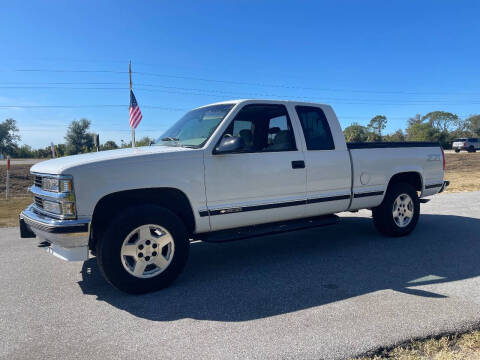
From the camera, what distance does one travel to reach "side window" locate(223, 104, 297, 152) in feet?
14.4

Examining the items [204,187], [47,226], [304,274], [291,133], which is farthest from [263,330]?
[291,133]

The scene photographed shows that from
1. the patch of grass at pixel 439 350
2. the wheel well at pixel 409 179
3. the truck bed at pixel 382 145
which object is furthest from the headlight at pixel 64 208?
the wheel well at pixel 409 179

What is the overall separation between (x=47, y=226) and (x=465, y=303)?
3993mm

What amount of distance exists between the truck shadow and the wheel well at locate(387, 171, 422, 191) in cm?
82

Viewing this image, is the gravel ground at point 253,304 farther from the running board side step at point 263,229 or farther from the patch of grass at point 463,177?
the patch of grass at point 463,177

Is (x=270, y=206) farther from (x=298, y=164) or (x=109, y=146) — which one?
(x=109, y=146)

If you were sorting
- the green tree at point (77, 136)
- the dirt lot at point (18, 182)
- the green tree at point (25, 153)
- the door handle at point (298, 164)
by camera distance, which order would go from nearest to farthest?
the door handle at point (298, 164)
the dirt lot at point (18, 182)
the green tree at point (25, 153)
the green tree at point (77, 136)

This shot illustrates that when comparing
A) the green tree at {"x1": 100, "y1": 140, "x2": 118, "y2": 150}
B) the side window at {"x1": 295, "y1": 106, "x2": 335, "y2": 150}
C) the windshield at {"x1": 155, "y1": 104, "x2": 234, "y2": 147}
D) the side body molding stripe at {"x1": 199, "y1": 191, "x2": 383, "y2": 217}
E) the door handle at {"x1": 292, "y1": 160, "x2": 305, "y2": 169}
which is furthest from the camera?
the green tree at {"x1": 100, "y1": 140, "x2": 118, "y2": 150}

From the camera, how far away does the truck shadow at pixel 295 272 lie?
335 cm

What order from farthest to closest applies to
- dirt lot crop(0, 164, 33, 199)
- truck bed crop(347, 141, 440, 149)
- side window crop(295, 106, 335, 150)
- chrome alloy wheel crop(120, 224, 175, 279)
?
1. dirt lot crop(0, 164, 33, 199)
2. truck bed crop(347, 141, 440, 149)
3. side window crop(295, 106, 335, 150)
4. chrome alloy wheel crop(120, 224, 175, 279)

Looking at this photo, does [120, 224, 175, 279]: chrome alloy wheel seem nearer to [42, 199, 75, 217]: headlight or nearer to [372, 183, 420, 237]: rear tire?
[42, 199, 75, 217]: headlight

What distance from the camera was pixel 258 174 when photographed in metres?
4.23

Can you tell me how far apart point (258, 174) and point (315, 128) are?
4.19ft

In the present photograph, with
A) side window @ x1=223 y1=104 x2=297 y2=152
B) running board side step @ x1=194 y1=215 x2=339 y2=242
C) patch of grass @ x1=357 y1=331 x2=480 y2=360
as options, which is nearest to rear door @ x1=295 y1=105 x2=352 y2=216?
running board side step @ x1=194 y1=215 x2=339 y2=242
